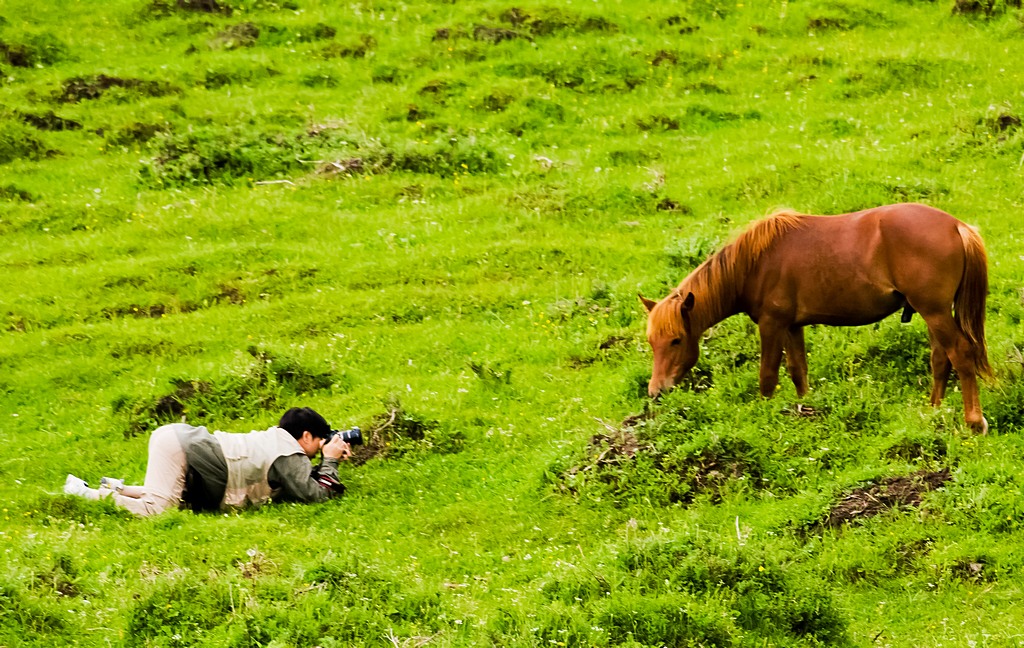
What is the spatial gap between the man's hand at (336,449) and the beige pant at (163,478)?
148 centimetres

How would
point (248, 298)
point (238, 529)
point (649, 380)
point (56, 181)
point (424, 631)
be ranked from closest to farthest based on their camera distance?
point (424, 631) → point (238, 529) → point (649, 380) → point (248, 298) → point (56, 181)

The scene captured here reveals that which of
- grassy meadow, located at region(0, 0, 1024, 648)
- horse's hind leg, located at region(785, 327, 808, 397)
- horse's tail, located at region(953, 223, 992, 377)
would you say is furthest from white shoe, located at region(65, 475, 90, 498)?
horse's tail, located at region(953, 223, 992, 377)

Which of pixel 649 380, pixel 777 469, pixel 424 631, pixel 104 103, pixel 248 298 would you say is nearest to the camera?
pixel 424 631

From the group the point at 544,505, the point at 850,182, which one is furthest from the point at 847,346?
the point at 850,182

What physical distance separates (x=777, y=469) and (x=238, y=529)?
512cm

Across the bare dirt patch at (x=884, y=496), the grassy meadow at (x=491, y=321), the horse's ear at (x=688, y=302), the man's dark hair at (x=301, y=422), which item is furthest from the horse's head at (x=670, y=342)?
the man's dark hair at (x=301, y=422)

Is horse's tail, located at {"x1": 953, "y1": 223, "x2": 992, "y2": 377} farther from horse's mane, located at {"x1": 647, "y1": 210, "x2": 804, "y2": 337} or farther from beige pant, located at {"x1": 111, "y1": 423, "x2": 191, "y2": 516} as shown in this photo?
beige pant, located at {"x1": 111, "y1": 423, "x2": 191, "y2": 516}

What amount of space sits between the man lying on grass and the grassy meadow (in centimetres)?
30

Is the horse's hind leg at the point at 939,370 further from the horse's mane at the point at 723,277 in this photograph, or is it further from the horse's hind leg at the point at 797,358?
the horse's mane at the point at 723,277

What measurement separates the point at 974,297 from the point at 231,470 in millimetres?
7528

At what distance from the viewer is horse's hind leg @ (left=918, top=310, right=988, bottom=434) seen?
11234 mm

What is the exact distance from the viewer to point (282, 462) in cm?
1164

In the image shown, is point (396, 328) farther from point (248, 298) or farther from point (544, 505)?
point (544, 505)

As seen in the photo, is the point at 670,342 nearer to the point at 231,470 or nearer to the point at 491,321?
the point at 491,321
